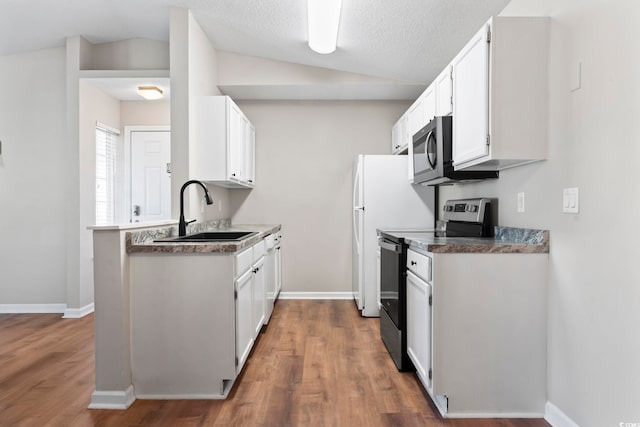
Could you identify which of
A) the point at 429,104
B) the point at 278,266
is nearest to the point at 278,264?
the point at 278,266

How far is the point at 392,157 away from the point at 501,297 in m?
2.11

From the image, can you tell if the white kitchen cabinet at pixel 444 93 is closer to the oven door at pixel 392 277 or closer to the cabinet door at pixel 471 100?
the cabinet door at pixel 471 100

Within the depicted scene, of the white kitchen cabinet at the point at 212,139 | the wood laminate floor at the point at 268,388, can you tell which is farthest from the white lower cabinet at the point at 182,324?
the white kitchen cabinet at the point at 212,139

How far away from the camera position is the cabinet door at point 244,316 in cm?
234

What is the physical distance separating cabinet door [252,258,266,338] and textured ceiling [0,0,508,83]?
6.46 feet

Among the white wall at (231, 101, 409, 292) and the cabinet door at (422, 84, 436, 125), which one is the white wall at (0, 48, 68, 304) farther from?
the cabinet door at (422, 84, 436, 125)

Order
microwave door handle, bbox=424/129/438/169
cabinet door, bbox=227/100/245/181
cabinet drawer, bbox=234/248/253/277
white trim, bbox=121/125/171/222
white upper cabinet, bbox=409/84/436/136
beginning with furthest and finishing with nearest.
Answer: white trim, bbox=121/125/171/222, cabinet door, bbox=227/100/245/181, white upper cabinet, bbox=409/84/436/136, microwave door handle, bbox=424/129/438/169, cabinet drawer, bbox=234/248/253/277

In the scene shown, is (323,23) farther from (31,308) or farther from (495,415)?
(31,308)

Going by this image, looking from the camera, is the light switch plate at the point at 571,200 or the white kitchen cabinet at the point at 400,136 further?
the white kitchen cabinet at the point at 400,136

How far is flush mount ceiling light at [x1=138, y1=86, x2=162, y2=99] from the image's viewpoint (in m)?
4.20

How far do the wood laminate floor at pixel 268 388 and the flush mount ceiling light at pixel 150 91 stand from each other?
237 centimetres

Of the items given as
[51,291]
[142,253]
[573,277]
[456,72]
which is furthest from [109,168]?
[573,277]

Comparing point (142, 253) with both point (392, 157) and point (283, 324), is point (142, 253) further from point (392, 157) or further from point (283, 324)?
point (392, 157)

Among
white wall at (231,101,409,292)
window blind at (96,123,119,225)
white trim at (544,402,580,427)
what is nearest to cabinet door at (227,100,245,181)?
white wall at (231,101,409,292)
